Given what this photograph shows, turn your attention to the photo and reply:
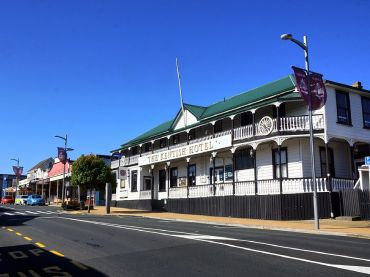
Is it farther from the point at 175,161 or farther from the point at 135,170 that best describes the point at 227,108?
the point at 135,170

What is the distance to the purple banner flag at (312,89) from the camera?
19303mm

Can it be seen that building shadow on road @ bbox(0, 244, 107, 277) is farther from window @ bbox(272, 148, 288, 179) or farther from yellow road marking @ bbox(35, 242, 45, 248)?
window @ bbox(272, 148, 288, 179)

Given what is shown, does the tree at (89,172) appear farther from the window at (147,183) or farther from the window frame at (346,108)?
the window frame at (346,108)

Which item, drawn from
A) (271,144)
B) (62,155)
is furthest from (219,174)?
(62,155)

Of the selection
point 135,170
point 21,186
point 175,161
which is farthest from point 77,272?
point 21,186

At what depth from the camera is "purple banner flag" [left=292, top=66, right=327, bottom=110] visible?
19.3m

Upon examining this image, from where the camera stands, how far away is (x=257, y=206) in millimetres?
26578

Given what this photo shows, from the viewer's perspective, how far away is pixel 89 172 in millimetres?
36812

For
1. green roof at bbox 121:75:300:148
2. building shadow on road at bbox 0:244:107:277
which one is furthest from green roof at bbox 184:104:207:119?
building shadow on road at bbox 0:244:107:277

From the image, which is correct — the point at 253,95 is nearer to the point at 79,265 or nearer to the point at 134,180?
the point at 134,180

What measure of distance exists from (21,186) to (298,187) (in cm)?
8153

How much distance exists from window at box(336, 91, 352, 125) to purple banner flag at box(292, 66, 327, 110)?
7.61 meters

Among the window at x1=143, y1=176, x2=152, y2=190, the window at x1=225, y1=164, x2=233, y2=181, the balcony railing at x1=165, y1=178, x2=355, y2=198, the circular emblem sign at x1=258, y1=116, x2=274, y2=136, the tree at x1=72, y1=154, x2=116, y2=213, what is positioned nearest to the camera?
the balcony railing at x1=165, y1=178, x2=355, y2=198

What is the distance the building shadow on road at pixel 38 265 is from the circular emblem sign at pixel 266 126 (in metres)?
17.7
